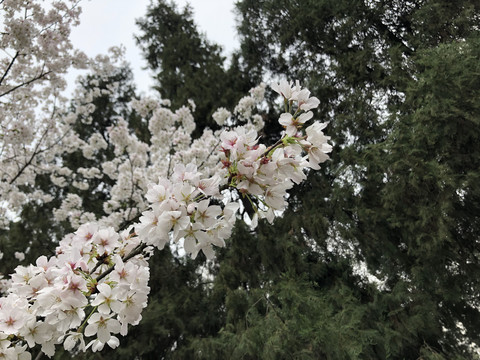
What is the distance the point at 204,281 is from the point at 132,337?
4.57ft

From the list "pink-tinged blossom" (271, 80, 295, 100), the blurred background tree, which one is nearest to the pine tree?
the blurred background tree

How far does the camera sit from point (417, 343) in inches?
129

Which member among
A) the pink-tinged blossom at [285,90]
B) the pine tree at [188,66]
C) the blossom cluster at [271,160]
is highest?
the pine tree at [188,66]

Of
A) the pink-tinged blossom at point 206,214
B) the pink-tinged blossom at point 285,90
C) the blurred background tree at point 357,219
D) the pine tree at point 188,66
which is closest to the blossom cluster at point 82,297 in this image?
the pink-tinged blossom at point 206,214

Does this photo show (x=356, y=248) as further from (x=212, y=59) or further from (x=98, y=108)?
(x=98, y=108)

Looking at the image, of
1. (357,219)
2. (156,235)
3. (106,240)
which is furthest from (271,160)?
(357,219)

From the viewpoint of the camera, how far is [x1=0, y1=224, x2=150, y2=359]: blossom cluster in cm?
90

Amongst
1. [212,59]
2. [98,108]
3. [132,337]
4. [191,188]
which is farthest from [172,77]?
[191,188]

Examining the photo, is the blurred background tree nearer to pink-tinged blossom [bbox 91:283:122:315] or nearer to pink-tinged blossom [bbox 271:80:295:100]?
pink-tinged blossom [bbox 91:283:122:315]

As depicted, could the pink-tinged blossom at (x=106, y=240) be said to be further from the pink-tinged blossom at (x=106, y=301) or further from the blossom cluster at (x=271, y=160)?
the blossom cluster at (x=271, y=160)

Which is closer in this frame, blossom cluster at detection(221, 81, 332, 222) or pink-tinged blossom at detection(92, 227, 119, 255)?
blossom cluster at detection(221, 81, 332, 222)

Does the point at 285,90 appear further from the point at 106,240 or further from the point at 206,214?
the point at 106,240

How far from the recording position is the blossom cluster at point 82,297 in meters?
0.90

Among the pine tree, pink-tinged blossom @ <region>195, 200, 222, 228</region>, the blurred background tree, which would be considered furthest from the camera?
the pine tree
